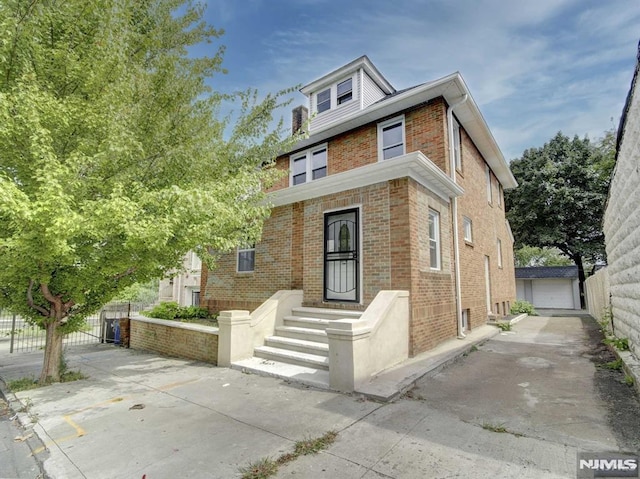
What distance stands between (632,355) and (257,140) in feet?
27.4

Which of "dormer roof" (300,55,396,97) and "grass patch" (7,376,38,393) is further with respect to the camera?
"dormer roof" (300,55,396,97)

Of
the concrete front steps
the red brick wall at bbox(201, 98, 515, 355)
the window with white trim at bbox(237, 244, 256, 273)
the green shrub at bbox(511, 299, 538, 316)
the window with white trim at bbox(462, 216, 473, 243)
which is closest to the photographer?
the concrete front steps

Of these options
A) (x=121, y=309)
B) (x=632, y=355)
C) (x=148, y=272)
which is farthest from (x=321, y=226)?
(x=121, y=309)

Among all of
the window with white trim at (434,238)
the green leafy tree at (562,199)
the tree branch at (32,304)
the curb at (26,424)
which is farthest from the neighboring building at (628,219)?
the green leafy tree at (562,199)

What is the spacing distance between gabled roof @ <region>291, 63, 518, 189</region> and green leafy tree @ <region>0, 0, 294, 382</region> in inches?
181

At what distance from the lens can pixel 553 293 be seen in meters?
26.9

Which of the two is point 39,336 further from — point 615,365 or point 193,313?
point 615,365

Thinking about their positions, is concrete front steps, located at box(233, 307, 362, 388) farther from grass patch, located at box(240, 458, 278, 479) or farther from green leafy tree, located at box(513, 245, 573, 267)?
green leafy tree, located at box(513, 245, 573, 267)

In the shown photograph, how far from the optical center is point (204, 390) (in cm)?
519

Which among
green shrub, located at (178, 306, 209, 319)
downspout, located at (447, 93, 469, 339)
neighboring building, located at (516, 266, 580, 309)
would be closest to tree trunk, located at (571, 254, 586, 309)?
neighboring building, located at (516, 266, 580, 309)

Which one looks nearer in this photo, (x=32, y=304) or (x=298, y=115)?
(x=32, y=304)

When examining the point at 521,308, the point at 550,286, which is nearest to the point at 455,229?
the point at 521,308

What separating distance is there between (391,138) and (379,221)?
13.5 feet

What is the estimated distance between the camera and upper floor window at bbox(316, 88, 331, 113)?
42.3ft
